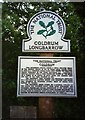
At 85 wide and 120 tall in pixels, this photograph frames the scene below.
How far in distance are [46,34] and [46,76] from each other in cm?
51

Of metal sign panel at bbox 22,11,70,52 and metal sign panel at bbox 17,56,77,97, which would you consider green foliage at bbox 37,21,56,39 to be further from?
metal sign panel at bbox 17,56,77,97

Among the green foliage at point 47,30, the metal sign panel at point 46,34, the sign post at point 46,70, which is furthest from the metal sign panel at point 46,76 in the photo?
the green foliage at point 47,30

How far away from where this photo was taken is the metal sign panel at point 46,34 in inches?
144

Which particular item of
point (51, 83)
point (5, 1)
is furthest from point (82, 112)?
point (5, 1)

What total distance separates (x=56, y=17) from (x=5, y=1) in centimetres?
69

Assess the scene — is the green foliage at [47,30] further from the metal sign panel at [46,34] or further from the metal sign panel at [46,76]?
the metal sign panel at [46,76]

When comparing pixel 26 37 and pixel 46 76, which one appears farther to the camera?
pixel 26 37

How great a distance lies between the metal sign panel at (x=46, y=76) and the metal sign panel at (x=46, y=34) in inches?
4.8

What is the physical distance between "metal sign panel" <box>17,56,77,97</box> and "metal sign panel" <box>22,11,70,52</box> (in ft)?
0.40

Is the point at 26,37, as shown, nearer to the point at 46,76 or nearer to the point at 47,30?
the point at 47,30

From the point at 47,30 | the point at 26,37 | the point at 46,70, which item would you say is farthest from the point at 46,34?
the point at 46,70

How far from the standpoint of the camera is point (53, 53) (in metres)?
3.64

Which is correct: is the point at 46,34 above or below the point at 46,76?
above

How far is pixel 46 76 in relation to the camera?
3.59 m
